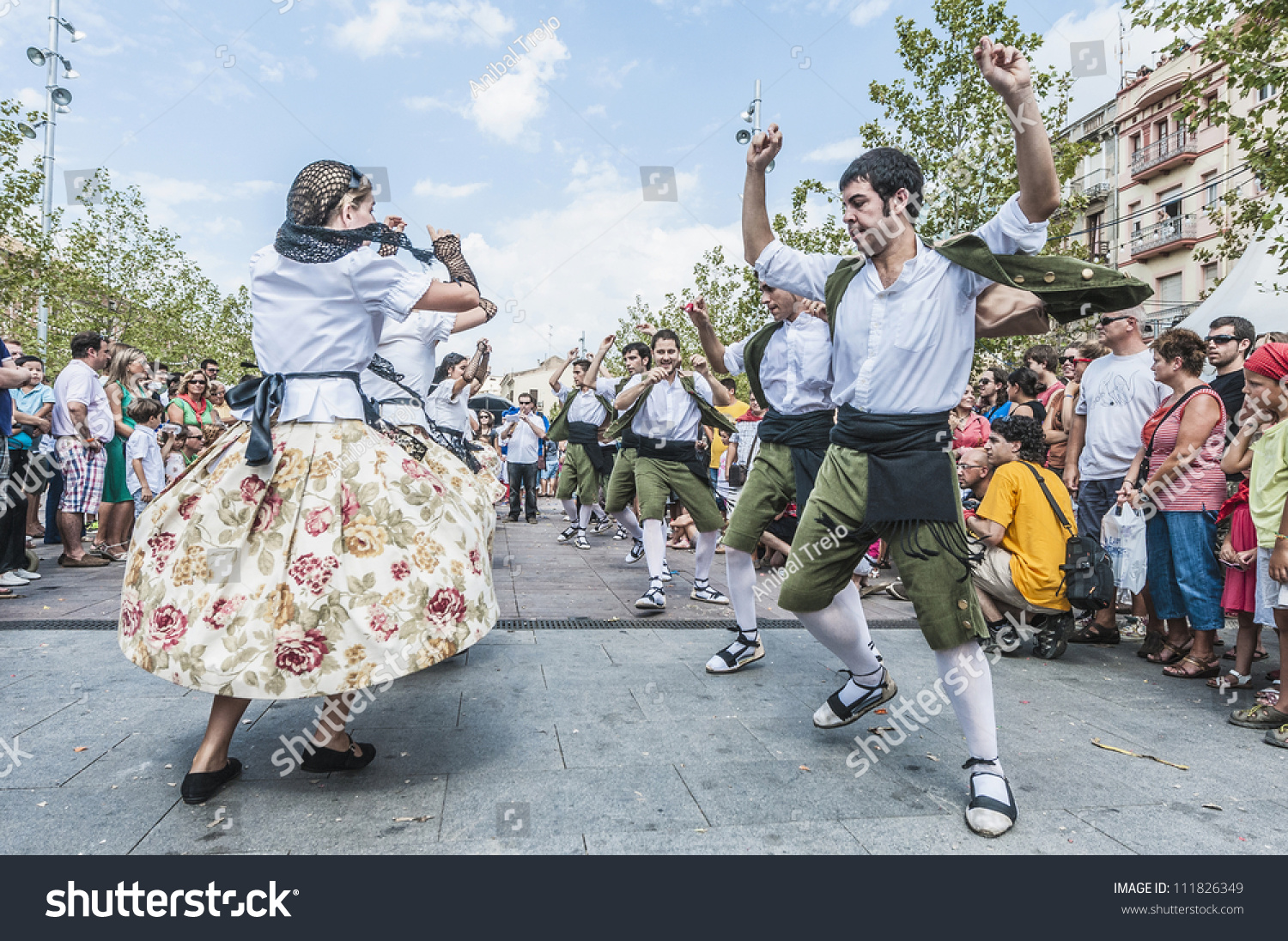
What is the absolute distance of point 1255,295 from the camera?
967 cm

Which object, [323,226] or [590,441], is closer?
[323,226]

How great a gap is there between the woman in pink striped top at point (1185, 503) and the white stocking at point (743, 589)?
93.1 inches

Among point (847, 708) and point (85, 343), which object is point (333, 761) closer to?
point (847, 708)

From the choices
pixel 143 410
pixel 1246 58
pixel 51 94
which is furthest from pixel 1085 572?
pixel 51 94

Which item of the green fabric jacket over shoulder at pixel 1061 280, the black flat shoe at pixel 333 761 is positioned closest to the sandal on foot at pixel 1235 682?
the green fabric jacket over shoulder at pixel 1061 280

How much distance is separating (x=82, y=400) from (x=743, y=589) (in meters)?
6.43

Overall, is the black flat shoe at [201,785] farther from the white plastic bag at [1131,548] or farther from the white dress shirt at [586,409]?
the white dress shirt at [586,409]

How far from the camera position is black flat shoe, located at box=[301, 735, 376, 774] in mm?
2723

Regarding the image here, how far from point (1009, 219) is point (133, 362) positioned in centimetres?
874

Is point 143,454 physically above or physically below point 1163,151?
below

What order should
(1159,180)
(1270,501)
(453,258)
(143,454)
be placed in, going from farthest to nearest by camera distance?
(1159,180)
(143,454)
(1270,501)
(453,258)

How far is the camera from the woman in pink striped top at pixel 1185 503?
14.2 ft
